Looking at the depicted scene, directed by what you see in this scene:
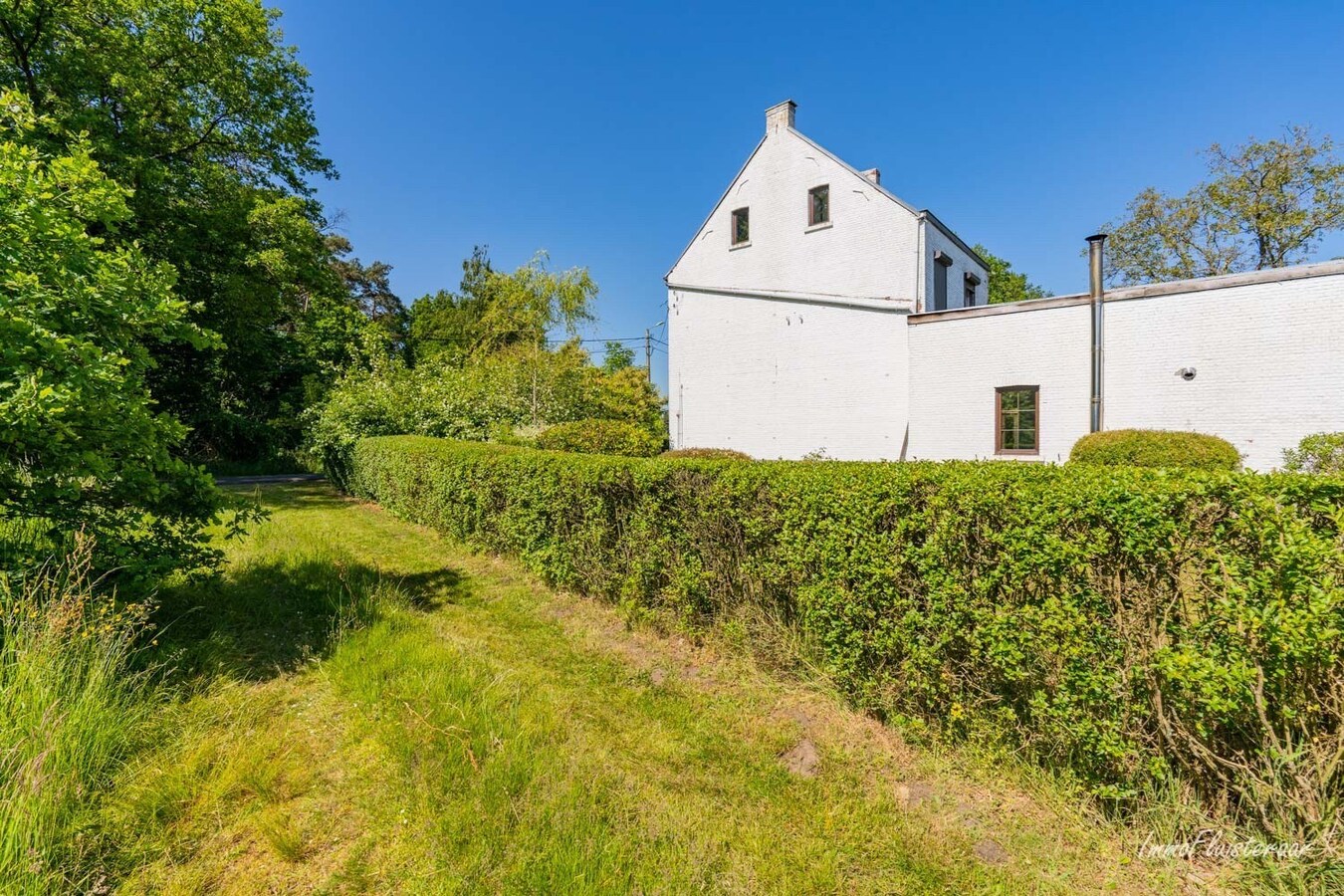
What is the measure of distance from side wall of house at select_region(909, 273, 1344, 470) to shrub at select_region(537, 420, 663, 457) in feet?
22.3

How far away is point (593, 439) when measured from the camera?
39.7 feet

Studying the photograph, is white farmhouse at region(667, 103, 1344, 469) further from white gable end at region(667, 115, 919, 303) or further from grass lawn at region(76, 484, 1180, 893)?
grass lawn at region(76, 484, 1180, 893)

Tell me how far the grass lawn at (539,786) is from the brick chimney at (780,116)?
15.5 meters

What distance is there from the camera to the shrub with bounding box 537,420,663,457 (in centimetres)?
1208

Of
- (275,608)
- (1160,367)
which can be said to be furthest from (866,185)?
(275,608)

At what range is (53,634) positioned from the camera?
260 centimetres

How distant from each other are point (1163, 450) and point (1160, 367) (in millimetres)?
2446

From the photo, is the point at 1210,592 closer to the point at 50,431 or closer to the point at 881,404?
the point at 50,431

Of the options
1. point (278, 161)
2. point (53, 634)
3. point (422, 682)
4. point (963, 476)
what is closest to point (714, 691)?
point (422, 682)

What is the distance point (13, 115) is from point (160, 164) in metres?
12.4

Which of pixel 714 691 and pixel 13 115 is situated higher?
pixel 13 115

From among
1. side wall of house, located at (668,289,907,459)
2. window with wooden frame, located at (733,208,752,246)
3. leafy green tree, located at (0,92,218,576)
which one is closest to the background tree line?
leafy green tree, located at (0,92,218,576)

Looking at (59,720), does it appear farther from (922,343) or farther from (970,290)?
(970,290)

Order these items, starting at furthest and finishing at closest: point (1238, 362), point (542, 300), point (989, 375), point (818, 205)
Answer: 1. point (542, 300)
2. point (818, 205)
3. point (989, 375)
4. point (1238, 362)
